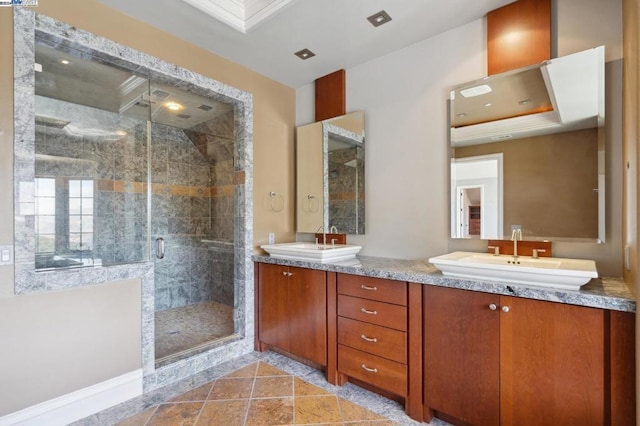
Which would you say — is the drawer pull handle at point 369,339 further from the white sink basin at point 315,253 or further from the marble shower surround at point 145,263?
the marble shower surround at point 145,263

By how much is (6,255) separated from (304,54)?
8.39 ft

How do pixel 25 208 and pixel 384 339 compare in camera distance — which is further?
pixel 384 339

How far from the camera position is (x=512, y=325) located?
1.62 m

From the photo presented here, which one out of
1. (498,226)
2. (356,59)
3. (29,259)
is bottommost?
(29,259)

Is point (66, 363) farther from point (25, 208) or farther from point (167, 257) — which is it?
point (167, 257)

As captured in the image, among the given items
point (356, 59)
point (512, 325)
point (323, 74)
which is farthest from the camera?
point (323, 74)

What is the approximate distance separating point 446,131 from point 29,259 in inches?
115

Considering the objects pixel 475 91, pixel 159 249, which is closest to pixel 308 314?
pixel 475 91

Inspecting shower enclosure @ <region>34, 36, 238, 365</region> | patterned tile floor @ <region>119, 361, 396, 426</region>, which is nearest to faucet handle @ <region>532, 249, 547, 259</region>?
patterned tile floor @ <region>119, 361, 396, 426</region>

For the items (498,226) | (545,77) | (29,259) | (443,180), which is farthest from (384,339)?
(29,259)

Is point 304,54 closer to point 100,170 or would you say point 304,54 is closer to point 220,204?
point 100,170

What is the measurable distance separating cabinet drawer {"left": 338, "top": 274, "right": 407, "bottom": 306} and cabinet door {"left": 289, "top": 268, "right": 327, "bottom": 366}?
0.67 feet

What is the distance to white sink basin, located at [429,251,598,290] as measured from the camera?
147cm

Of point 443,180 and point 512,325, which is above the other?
point 443,180
